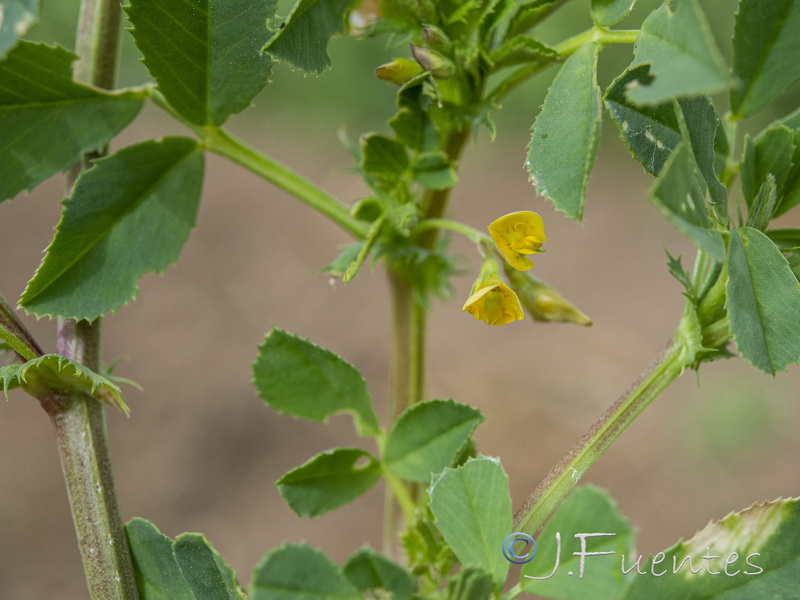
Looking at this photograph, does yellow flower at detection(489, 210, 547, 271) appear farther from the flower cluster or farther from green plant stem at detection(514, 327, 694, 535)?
green plant stem at detection(514, 327, 694, 535)

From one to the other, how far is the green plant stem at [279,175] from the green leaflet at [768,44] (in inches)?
14.6

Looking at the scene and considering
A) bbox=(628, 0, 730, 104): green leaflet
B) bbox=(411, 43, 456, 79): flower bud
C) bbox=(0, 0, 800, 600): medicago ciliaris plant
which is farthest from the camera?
bbox=(411, 43, 456, 79): flower bud

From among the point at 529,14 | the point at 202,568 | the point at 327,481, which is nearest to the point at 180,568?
the point at 202,568

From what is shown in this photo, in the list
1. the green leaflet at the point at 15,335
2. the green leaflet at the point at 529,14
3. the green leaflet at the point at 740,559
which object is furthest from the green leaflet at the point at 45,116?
the green leaflet at the point at 740,559

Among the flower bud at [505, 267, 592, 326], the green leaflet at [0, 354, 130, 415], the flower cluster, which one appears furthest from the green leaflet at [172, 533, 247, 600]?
the flower bud at [505, 267, 592, 326]

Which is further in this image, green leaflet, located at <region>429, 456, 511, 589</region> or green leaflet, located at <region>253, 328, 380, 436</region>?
green leaflet, located at <region>253, 328, 380, 436</region>

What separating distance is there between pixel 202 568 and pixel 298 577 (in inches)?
6.4

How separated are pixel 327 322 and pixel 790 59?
2.75 m

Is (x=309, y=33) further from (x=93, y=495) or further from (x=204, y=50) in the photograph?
(x=93, y=495)

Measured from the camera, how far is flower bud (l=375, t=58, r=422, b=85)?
2.19 feet

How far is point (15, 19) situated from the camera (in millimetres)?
482

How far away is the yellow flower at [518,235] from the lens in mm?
648

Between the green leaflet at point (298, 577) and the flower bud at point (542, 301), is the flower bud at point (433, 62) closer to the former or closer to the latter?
the flower bud at point (542, 301)

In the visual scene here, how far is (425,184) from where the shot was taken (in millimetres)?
736
